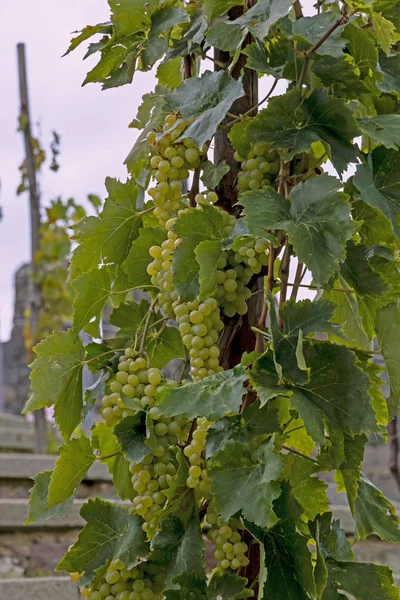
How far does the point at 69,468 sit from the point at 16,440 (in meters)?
3.29

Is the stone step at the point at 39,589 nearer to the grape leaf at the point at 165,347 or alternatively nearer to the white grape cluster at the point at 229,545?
the grape leaf at the point at 165,347

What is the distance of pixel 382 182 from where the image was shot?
83cm

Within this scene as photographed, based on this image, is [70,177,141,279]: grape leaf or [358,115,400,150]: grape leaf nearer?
[358,115,400,150]: grape leaf

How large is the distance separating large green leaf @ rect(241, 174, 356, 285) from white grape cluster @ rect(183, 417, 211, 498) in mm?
222

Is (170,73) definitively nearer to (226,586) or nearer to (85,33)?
(85,33)

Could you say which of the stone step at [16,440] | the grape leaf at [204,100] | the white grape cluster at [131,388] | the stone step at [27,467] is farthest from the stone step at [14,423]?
the grape leaf at [204,100]

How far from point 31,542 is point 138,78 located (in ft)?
5.59

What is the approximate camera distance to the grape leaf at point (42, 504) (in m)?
0.93

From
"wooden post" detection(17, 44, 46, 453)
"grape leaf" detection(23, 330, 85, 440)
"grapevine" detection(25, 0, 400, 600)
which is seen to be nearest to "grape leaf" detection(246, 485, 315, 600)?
"grapevine" detection(25, 0, 400, 600)

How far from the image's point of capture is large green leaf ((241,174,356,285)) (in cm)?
71

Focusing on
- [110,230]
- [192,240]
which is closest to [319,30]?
[192,240]

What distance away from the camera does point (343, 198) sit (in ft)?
2.39

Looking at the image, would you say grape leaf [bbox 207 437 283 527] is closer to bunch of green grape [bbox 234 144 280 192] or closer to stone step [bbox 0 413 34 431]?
bunch of green grape [bbox 234 144 280 192]

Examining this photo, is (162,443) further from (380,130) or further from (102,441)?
(380,130)
